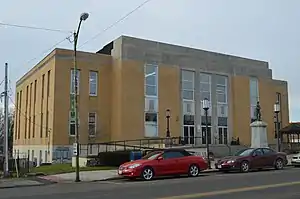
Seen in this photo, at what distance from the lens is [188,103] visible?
4762cm

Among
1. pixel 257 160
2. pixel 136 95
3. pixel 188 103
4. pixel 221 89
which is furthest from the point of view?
pixel 221 89

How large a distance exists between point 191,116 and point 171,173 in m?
26.8

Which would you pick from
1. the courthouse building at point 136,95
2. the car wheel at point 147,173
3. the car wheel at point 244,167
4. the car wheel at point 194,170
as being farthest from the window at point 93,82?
the car wheel at point 147,173

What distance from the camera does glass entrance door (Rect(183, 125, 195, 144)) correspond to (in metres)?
46.7

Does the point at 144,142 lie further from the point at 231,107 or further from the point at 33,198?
the point at 33,198

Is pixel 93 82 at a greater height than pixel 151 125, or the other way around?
pixel 93 82

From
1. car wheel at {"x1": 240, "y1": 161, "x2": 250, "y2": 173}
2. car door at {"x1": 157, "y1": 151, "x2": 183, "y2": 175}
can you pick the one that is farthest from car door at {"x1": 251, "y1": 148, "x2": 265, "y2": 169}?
car door at {"x1": 157, "y1": 151, "x2": 183, "y2": 175}

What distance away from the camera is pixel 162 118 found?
45.4 meters

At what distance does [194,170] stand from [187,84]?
2688 cm

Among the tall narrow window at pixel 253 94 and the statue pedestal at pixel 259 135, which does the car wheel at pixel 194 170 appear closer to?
the statue pedestal at pixel 259 135

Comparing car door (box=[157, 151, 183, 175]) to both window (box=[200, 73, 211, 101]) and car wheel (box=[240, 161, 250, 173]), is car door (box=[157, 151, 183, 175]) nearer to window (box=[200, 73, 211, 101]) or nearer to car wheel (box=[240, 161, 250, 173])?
car wheel (box=[240, 161, 250, 173])

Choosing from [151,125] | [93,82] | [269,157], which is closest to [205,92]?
[151,125]

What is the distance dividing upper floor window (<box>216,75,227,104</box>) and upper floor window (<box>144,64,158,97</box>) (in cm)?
859

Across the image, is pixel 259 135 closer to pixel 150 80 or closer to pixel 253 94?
pixel 150 80
